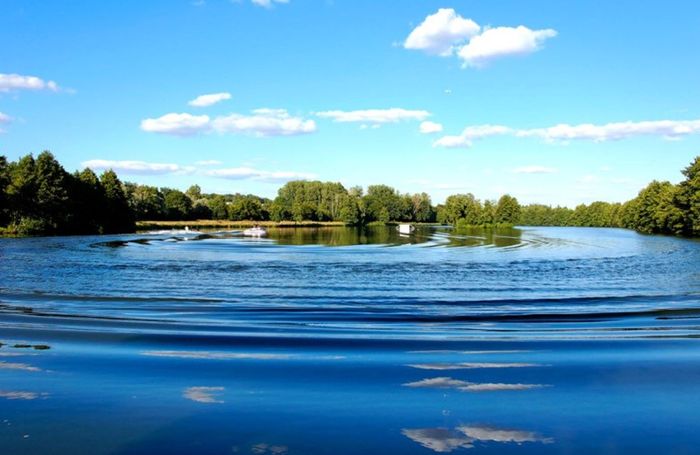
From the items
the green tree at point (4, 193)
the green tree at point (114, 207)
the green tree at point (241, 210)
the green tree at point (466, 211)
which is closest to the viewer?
the green tree at point (4, 193)

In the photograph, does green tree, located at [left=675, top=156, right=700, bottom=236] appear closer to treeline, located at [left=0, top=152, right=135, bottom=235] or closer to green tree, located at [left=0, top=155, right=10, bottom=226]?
treeline, located at [left=0, top=152, right=135, bottom=235]

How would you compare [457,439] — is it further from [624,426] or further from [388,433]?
[624,426]

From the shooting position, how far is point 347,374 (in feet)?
31.4

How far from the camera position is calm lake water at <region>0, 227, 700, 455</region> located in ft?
22.6

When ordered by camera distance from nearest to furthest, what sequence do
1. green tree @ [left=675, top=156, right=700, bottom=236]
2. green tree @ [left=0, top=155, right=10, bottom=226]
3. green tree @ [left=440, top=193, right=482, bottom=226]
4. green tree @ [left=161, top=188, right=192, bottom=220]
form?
green tree @ [left=0, top=155, right=10, bottom=226] → green tree @ [left=675, top=156, right=700, bottom=236] → green tree @ [left=161, top=188, right=192, bottom=220] → green tree @ [left=440, top=193, right=482, bottom=226]

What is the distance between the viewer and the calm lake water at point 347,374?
689 cm

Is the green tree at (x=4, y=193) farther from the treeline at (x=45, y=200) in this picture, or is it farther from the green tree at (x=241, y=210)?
the green tree at (x=241, y=210)

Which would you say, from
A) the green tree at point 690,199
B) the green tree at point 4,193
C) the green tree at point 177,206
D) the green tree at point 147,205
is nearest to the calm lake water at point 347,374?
the green tree at point 4,193

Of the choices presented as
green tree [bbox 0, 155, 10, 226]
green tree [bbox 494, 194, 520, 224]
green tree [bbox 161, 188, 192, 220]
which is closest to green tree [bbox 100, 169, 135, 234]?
green tree [bbox 0, 155, 10, 226]

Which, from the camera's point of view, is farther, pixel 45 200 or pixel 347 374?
pixel 45 200

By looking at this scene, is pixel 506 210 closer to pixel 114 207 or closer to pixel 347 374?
pixel 114 207

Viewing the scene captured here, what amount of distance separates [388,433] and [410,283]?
63.1 ft

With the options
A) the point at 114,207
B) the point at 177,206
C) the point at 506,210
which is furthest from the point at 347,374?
the point at 506,210

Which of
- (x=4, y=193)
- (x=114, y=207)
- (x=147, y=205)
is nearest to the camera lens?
(x=4, y=193)
